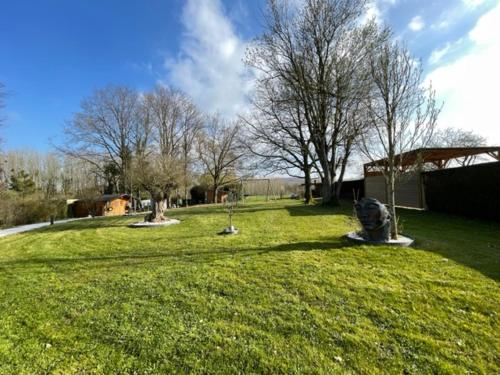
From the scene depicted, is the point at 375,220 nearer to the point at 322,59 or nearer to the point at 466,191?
the point at 466,191

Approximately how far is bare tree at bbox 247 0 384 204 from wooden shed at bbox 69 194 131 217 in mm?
17602

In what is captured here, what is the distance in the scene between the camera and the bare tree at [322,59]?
1246cm

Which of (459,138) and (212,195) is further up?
(459,138)

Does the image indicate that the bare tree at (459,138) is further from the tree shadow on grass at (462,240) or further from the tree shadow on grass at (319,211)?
the tree shadow on grass at (462,240)

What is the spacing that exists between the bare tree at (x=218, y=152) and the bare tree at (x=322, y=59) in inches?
696

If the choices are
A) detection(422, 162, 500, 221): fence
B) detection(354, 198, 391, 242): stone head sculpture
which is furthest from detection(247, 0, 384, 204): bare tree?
detection(354, 198, 391, 242): stone head sculpture

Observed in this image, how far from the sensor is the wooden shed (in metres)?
22.6

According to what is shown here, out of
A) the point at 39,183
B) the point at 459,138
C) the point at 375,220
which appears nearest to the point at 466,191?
the point at 375,220

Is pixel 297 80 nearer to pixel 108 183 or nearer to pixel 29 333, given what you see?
pixel 29 333

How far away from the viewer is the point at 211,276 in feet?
12.8

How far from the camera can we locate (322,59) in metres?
13.2

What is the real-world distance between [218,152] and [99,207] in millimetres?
14680

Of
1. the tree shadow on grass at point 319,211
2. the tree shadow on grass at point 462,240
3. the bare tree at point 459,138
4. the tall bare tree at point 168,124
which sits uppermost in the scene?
the tall bare tree at point 168,124

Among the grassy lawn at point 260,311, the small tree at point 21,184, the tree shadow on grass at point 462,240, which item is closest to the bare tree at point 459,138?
the tree shadow on grass at point 462,240
